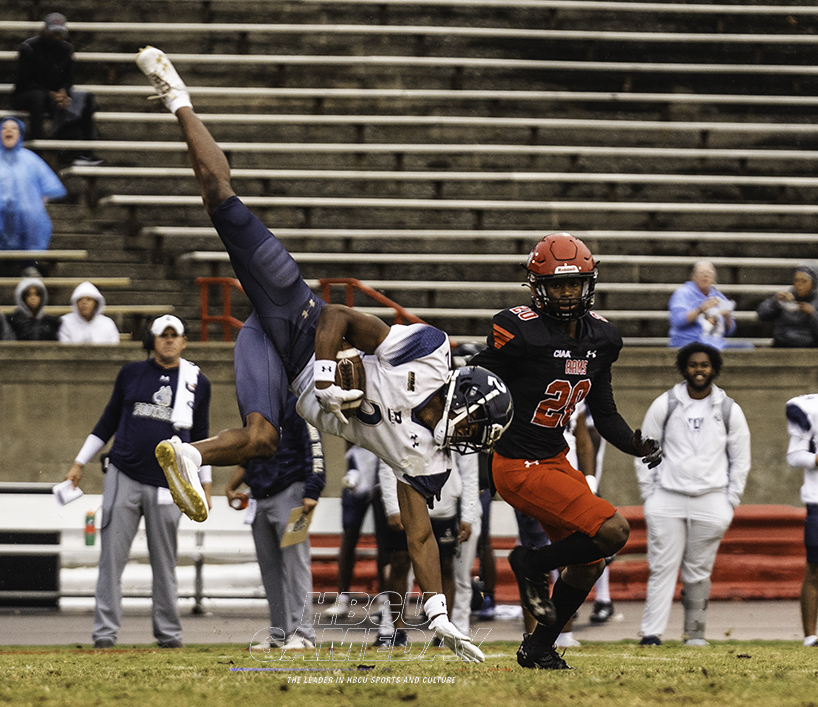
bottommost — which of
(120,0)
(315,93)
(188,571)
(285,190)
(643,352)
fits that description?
(188,571)

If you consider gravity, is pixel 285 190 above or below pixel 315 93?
below

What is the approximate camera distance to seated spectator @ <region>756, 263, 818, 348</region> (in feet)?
42.5

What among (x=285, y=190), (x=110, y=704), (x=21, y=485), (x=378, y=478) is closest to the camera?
(x=110, y=704)

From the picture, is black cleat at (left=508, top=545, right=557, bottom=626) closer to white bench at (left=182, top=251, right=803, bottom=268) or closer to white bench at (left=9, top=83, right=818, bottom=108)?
white bench at (left=182, top=251, right=803, bottom=268)

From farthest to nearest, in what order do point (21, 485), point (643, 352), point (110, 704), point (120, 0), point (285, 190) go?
point (120, 0), point (285, 190), point (643, 352), point (21, 485), point (110, 704)

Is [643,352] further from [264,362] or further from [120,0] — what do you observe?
[120,0]

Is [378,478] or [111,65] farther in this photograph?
[111,65]

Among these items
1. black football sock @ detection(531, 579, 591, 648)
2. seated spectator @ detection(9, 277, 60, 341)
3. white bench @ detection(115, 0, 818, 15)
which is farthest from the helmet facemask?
white bench @ detection(115, 0, 818, 15)

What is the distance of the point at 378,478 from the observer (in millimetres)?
9812

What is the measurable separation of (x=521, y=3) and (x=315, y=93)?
3589mm

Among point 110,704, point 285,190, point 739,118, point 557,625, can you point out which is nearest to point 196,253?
point 285,190

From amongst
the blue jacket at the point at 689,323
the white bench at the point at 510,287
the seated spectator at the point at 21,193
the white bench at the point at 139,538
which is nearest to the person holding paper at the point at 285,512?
the white bench at the point at 139,538

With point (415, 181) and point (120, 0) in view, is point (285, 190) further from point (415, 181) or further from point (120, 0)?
point (120, 0)

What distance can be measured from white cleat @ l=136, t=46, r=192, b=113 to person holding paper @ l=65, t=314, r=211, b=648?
8.17ft
